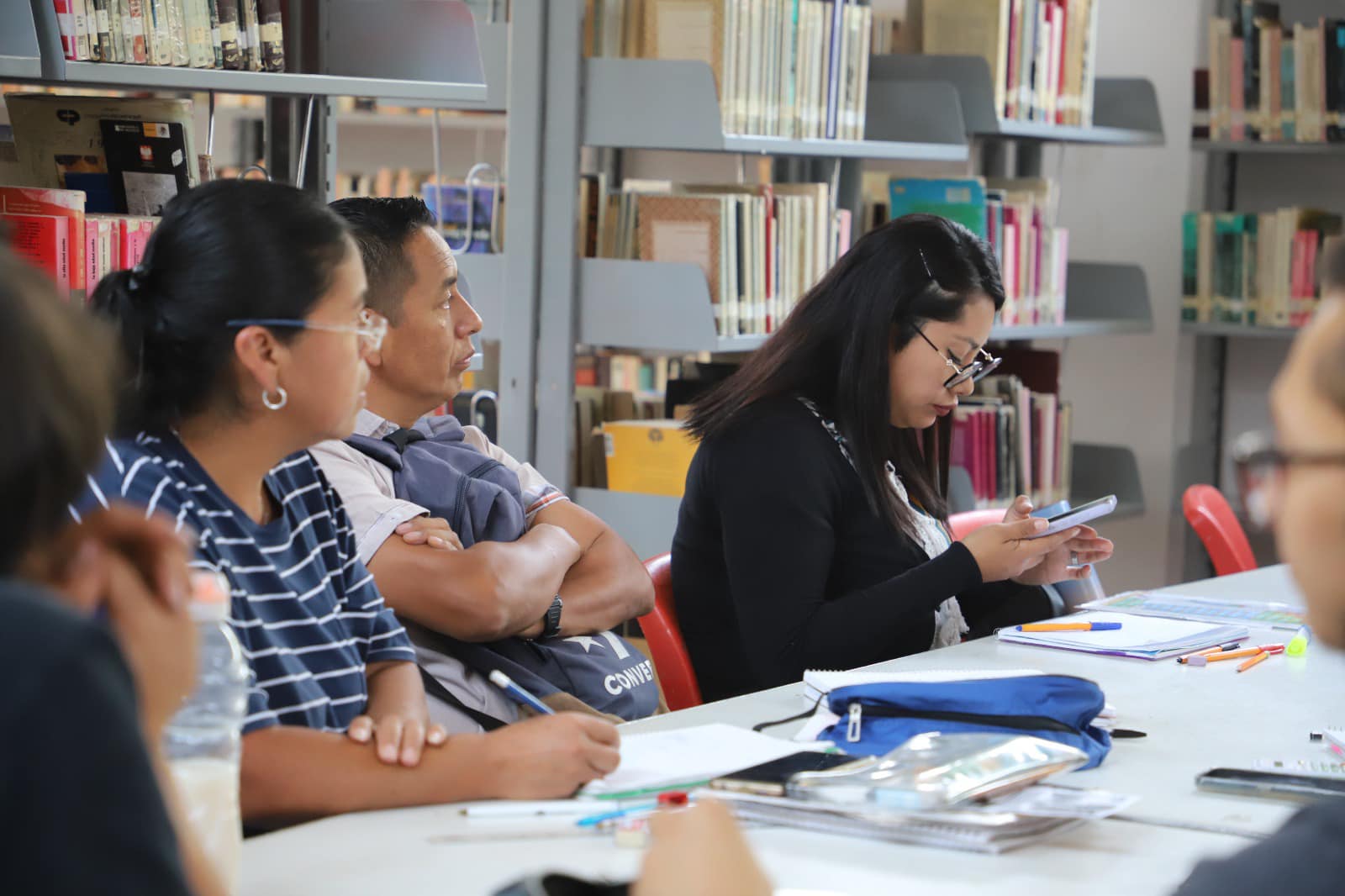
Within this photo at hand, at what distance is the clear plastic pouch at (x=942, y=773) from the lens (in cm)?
130

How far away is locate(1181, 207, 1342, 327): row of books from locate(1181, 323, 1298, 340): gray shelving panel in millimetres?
27

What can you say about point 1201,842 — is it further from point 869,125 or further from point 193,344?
point 869,125

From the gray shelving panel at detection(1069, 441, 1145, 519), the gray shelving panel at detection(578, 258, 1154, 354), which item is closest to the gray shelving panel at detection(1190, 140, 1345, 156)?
the gray shelving panel at detection(1069, 441, 1145, 519)

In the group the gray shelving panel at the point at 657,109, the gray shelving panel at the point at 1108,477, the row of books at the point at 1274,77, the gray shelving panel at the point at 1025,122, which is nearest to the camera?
the gray shelving panel at the point at 657,109

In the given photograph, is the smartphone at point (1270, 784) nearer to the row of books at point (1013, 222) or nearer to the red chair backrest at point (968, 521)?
the red chair backrest at point (968, 521)

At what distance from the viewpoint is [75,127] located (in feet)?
7.99

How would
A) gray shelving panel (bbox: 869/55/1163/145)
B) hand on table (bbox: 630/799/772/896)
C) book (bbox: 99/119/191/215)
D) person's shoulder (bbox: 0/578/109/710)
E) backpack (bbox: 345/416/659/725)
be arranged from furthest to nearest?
gray shelving panel (bbox: 869/55/1163/145) < book (bbox: 99/119/191/215) < backpack (bbox: 345/416/659/725) < hand on table (bbox: 630/799/772/896) < person's shoulder (bbox: 0/578/109/710)

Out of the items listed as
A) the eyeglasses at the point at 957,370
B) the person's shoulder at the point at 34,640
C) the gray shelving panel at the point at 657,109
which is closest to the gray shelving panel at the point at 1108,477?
the gray shelving panel at the point at 657,109

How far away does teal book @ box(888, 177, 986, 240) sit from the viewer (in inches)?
162

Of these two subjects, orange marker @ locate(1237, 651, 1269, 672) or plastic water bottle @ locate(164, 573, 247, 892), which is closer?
plastic water bottle @ locate(164, 573, 247, 892)

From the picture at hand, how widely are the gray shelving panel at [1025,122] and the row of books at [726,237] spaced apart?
28.1 inches

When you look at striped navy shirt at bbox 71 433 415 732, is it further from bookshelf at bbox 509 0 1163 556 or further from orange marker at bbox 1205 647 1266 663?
bookshelf at bbox 509 0 1163 556

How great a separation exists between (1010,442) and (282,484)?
3181 mm

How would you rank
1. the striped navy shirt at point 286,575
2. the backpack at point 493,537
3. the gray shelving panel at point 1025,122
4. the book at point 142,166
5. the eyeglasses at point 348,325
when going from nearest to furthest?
the striped navy shirt at point 286,575 → the eyeglasses at point 348,325 → the backpack at point 493,537 → the book at point 142,166 → the gray shelving panel at point 1025,122
